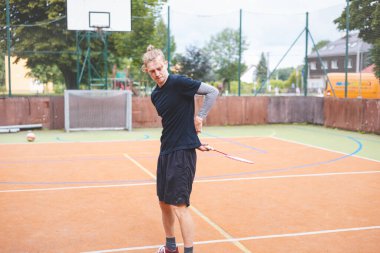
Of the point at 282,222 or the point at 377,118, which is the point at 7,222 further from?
the point at 377,118

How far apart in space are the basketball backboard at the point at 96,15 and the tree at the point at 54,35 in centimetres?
181

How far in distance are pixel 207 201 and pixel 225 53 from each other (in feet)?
135

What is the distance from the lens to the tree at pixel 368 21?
17359 mm

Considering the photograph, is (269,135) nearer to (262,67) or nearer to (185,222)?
(185,222)

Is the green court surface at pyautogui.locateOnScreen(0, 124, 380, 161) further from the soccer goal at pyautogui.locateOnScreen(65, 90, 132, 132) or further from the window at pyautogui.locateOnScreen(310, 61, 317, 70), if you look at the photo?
the window at pyautogui.locateOnScreen(310, 61, 317, 70)

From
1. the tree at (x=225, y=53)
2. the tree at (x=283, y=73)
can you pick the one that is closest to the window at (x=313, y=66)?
the tree at (x=225, y=53)

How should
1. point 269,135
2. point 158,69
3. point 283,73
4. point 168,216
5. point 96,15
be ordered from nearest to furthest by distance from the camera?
point 158,69, point 168,216, point 269,135, point 96,15, point 283,73

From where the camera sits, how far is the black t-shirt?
4.03 meters

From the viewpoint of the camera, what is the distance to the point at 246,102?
1978 centimetres

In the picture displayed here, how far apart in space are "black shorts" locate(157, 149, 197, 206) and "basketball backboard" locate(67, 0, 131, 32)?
594 inches

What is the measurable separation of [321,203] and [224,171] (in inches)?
103

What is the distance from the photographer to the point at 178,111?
4062 millimetres

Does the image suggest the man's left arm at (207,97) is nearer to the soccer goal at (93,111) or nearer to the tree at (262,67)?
the soccer goal at (93,111)

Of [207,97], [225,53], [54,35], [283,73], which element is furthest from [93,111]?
[283,73]
